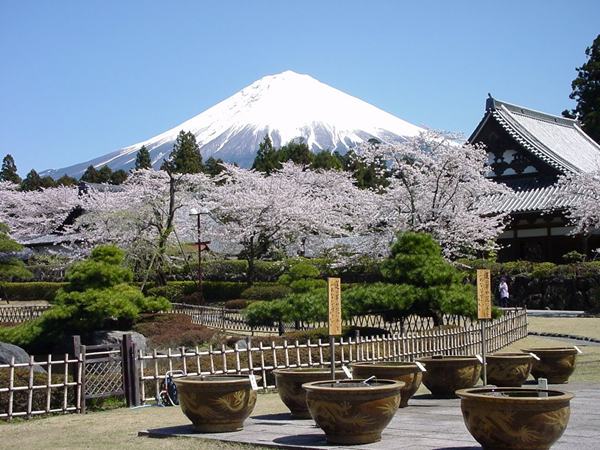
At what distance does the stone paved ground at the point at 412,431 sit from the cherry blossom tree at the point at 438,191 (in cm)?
2368

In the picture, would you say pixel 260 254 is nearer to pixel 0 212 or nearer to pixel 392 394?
pixel 0 212

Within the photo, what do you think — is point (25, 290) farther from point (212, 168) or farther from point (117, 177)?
point (117, 177)

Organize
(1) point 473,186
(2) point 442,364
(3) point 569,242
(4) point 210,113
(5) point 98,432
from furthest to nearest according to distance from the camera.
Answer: (4) point 210,113
(3) point 569,242
(1) point 473,186
(2) point 442,364
(5) point 98,432

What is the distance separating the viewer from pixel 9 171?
3462 inches

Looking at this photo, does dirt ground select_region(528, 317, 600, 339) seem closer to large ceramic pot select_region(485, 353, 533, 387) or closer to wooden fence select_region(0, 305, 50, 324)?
large ceramic pot select_region(485, 353, 533, 387)

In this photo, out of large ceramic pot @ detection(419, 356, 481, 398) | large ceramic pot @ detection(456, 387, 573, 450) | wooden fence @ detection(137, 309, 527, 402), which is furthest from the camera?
wooden fence @ detection(137, 309, 527, 402)

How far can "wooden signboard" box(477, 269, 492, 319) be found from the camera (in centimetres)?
1199

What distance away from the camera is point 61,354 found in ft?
71.9

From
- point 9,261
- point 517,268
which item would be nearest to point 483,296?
point 517,268

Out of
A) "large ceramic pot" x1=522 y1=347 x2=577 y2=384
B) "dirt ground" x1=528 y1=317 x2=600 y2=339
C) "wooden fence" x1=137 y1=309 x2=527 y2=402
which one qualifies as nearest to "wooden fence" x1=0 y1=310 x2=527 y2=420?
"wooden fence" x1=137 y1=309 x2=527 y2=402

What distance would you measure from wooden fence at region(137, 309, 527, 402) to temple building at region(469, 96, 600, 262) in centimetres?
2080

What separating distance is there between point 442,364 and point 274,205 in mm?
30753

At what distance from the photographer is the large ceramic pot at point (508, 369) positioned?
13102 millimetres

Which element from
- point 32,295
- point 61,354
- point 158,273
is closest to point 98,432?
point 61,354
